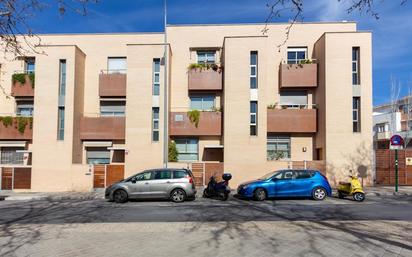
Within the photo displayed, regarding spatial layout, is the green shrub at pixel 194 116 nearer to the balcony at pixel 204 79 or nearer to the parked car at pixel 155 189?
the balcony at pixel 204 79

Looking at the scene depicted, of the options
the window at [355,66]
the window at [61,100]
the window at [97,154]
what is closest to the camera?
the window at [355,66]

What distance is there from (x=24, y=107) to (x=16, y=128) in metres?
2.40

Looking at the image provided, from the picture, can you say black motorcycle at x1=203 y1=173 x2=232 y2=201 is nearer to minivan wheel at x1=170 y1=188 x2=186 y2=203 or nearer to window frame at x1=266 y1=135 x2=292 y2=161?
minivan wheel at x1=170 y1=188 x2=186 y2=203

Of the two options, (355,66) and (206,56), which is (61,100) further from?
(355,66)

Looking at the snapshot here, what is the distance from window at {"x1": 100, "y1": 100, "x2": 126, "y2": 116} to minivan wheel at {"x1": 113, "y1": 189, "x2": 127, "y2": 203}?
11.0 meters

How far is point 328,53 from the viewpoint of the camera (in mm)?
25000

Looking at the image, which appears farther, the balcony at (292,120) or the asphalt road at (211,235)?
the balcony at (292,120)

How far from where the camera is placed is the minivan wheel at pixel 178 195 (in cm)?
1822

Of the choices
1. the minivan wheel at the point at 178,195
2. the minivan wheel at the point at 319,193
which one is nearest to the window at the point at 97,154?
the minivan wheel at the point at 178,195

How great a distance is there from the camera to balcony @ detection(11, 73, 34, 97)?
89.2 feet

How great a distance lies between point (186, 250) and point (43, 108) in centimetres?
2102

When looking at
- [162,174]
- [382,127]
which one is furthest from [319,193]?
[382,127]

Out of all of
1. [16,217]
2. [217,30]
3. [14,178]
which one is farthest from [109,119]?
[16,217]

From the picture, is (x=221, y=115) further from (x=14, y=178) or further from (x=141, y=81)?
(x=14, y=178)
